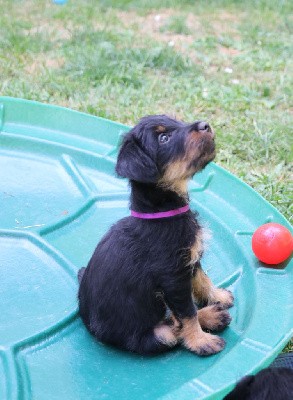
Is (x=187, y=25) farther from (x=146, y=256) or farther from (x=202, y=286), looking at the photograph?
(x=146, y=256)

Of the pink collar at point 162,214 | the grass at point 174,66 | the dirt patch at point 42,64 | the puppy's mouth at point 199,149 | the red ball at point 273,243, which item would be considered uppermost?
the puppy's mouth at point 199,149

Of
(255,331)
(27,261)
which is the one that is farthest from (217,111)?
(255,331)

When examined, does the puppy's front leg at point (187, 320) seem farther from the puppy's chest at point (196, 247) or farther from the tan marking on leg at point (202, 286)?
the tan marking on leg at point (202, 286)

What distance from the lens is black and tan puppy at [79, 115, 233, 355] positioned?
112 inches

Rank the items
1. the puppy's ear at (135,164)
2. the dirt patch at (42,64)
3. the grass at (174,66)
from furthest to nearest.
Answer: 1. the dirt patch at (42,64)
2. the grass at (174,66)
3. the puppy's ear at (135,164)

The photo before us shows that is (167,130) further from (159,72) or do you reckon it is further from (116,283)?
(159,72)

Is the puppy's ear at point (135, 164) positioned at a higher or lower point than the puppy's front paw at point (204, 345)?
higher

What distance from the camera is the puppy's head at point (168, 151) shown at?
111 inches

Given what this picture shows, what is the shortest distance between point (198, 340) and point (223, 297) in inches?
16.6

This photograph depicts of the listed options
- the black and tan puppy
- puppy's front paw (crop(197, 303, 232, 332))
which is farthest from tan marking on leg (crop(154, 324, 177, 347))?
puppy's front paw (crop(197, 303, 232, 332))

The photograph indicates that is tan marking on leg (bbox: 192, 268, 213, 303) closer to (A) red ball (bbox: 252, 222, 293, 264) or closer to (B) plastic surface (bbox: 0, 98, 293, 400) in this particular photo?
(B) plastic surface (bbox: 0, 98, 293, 400)

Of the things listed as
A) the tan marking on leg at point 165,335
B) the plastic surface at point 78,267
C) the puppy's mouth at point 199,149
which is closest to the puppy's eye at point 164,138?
the puppy's mouth at point 199,149

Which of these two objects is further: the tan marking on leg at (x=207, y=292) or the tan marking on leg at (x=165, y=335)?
the tan marking on leg at (x=207, y=292)

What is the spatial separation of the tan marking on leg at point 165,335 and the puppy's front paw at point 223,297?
397mm
